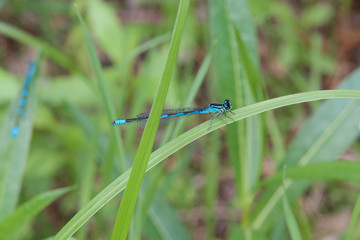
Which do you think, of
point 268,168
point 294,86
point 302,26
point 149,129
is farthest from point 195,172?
point 149,129

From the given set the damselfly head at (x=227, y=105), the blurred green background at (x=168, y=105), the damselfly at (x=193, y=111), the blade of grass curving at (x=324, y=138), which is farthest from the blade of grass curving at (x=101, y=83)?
the blade of grass curving at (x=324, y=138)

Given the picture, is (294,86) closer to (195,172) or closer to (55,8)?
(195,172)

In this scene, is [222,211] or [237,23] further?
[222,211]

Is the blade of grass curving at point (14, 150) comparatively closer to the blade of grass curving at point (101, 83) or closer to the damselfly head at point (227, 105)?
the blade of grass curving at point (101, 83)

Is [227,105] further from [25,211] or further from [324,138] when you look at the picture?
[25,211]

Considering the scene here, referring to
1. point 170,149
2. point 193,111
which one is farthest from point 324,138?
point 170,149

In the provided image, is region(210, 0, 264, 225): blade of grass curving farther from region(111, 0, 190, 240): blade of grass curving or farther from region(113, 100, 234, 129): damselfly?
region(111, 0, 190, 240): blade of grass curving

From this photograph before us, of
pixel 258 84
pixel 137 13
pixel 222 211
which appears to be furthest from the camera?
pixel 137 13
